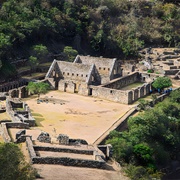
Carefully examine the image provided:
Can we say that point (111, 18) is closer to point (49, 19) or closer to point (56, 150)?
point (49, 19)

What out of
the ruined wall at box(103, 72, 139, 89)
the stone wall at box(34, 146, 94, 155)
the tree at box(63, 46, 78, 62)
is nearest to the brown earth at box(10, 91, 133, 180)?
the stone wall at box(34, 146, 94, 155)

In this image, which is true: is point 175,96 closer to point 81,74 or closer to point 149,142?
point 81,74

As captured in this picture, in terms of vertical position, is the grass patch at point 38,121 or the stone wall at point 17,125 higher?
A: the stone wall at point 17,125

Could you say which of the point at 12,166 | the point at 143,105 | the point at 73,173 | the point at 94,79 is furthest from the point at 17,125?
the point at 94,79

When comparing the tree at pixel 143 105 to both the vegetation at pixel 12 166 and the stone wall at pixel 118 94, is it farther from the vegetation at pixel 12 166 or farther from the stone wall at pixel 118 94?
the vegetation at pixel 12 166

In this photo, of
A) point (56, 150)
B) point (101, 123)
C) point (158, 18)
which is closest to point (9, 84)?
point (101, 123)

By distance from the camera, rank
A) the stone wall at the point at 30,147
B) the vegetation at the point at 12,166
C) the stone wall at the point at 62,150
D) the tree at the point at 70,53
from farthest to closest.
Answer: the tree at the point at 70,53
the stone wall at the point at 62,150
the stone wall at the point at 30,147
the vegetation at the point at 12,166

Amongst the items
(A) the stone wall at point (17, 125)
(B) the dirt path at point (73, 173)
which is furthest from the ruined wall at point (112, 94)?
(B) the dirt path at point (73, 173)
